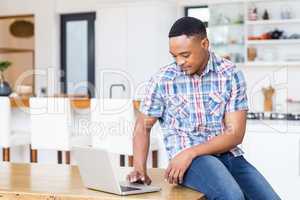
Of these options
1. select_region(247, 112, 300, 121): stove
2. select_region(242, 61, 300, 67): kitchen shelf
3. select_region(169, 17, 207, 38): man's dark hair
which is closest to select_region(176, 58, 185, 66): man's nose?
select_region(169, 17, 207, 38): man's dark hair

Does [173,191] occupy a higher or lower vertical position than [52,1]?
lower

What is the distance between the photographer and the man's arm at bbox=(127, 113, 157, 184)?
2.19 m

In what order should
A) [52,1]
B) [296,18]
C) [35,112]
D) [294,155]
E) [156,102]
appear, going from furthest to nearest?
1. [52,1]
2. [296,18]
3. [35,112]
4. [294,155]
5. [156,102]

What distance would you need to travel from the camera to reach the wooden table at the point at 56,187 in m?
1.96

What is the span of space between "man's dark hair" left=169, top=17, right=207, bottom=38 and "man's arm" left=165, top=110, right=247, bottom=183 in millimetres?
366

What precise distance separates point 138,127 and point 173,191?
39cm

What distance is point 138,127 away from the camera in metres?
2.35

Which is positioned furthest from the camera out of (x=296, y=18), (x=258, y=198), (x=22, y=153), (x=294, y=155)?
(x=296, y=18)

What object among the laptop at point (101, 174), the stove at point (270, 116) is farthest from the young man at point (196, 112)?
the stove at point (270, 116)

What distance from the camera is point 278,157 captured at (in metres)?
3.72

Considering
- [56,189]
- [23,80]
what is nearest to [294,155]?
[56,189]

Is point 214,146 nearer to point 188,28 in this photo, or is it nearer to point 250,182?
point 250,182

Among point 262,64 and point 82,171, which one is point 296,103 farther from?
point 82,171

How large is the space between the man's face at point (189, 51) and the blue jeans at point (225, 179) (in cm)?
37
